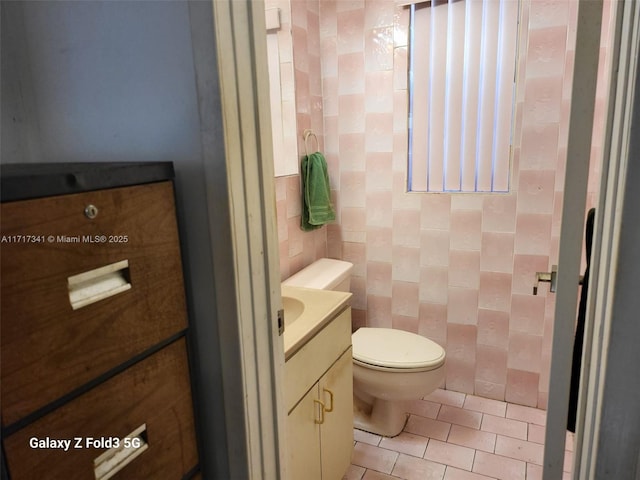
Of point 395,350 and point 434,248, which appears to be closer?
point 395,350

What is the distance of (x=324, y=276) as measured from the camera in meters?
2.12

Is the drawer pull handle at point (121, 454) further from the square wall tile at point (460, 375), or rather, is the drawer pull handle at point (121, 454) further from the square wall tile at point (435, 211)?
the square wall tile at point (460, 375)

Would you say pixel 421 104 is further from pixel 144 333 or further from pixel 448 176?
pixel 144 333

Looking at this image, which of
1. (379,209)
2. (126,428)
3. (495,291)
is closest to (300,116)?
(379,209)

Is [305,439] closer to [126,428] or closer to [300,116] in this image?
[126,428]

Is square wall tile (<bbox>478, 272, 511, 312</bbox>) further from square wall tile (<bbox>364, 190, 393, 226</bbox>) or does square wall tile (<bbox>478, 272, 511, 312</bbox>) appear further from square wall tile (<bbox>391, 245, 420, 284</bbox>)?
square wall tile (<bbox>364, 190, 393, 226</bbox>)

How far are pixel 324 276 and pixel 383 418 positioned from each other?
704 millimetres

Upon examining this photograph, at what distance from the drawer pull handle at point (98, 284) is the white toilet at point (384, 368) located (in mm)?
1268

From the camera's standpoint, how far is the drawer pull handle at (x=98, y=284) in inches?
26.0

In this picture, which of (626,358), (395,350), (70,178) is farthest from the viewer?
(395,350)

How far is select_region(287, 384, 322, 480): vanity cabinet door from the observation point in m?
1.29

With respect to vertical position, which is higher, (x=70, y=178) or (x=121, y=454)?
(x=70, y=178)

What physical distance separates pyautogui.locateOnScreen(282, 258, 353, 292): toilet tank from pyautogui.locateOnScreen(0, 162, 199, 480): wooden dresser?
110cm

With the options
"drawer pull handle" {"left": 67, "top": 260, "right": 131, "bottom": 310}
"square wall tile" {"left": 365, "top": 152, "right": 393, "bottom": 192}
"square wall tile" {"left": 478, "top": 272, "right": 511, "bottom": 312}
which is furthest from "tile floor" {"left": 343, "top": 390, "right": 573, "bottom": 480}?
"drawer pull handle" {"left": 67, "top": 260, "right": 131, "bottom": 310}
